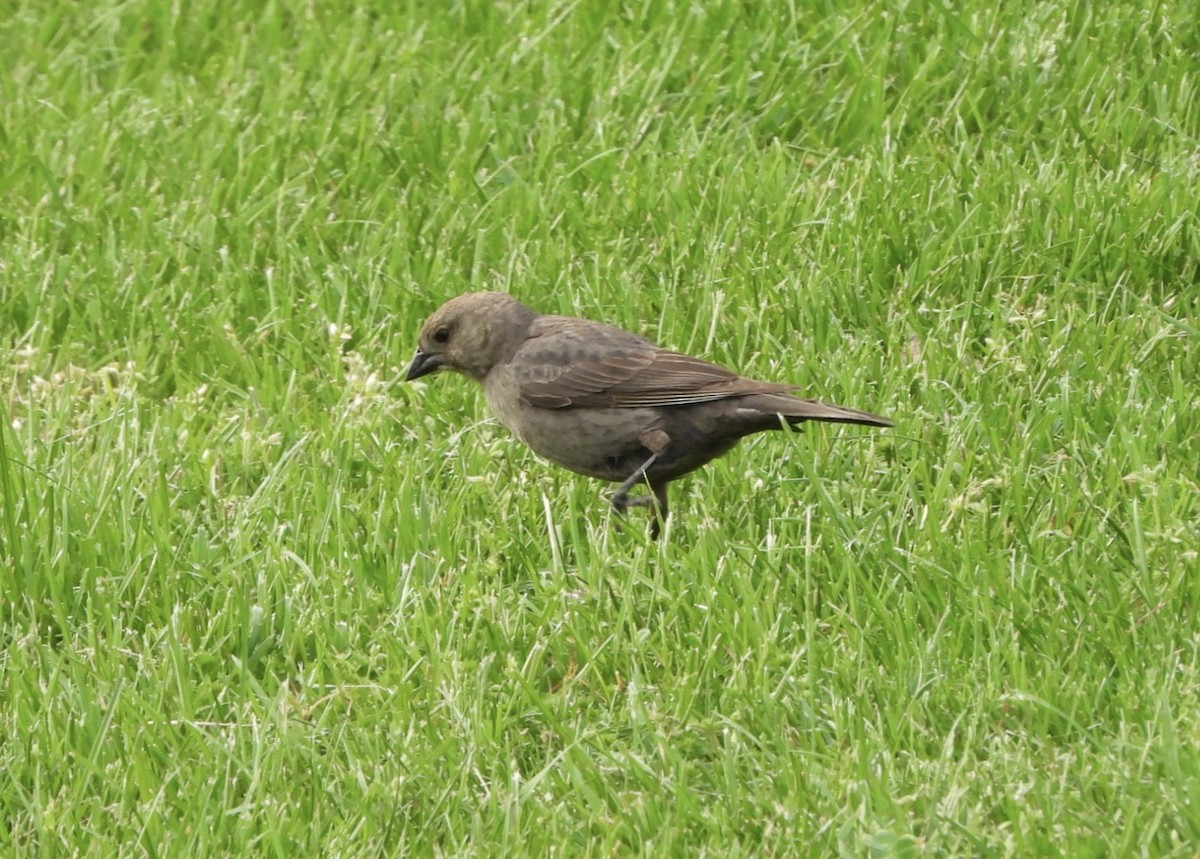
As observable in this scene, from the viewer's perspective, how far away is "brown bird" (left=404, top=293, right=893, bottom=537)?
5824 mm

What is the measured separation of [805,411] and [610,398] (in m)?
0.74

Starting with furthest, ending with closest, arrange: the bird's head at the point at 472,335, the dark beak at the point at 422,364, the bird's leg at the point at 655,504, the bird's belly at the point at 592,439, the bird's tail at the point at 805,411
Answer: the dark beak at the point at 422,364 < the bird's head at the point at 472,335 < the bird's belly at the point at 592,439 < the bird's leg at the point at 655,504 < the bird's tail at the point at 805,411

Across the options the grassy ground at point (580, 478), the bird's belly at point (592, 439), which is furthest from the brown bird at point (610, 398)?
the grassy ground at point (580, 478)

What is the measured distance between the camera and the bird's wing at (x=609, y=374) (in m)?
5.92

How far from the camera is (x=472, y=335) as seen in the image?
20.8ft

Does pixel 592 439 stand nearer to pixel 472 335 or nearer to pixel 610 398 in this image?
pixel 610 398

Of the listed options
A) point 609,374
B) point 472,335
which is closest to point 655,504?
point 609,374

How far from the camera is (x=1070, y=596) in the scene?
16.0ft

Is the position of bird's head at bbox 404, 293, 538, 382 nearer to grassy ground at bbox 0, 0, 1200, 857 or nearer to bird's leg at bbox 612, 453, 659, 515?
grassy ground at bbox 0, 0, 1200, 857

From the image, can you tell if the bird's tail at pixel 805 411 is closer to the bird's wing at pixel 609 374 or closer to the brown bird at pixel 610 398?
the brown bird at pixel 610 398

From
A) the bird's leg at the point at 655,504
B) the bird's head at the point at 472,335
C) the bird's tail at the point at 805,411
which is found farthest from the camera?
the bird's head at the point at 472,335

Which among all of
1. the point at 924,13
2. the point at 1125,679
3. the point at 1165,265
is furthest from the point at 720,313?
the point at 1125,679

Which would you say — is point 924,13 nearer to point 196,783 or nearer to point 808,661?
point 808,661

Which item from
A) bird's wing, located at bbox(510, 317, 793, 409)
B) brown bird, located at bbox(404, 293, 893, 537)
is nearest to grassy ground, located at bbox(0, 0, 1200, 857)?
brown bird, located at bbox(404, 293, 893, 537)
